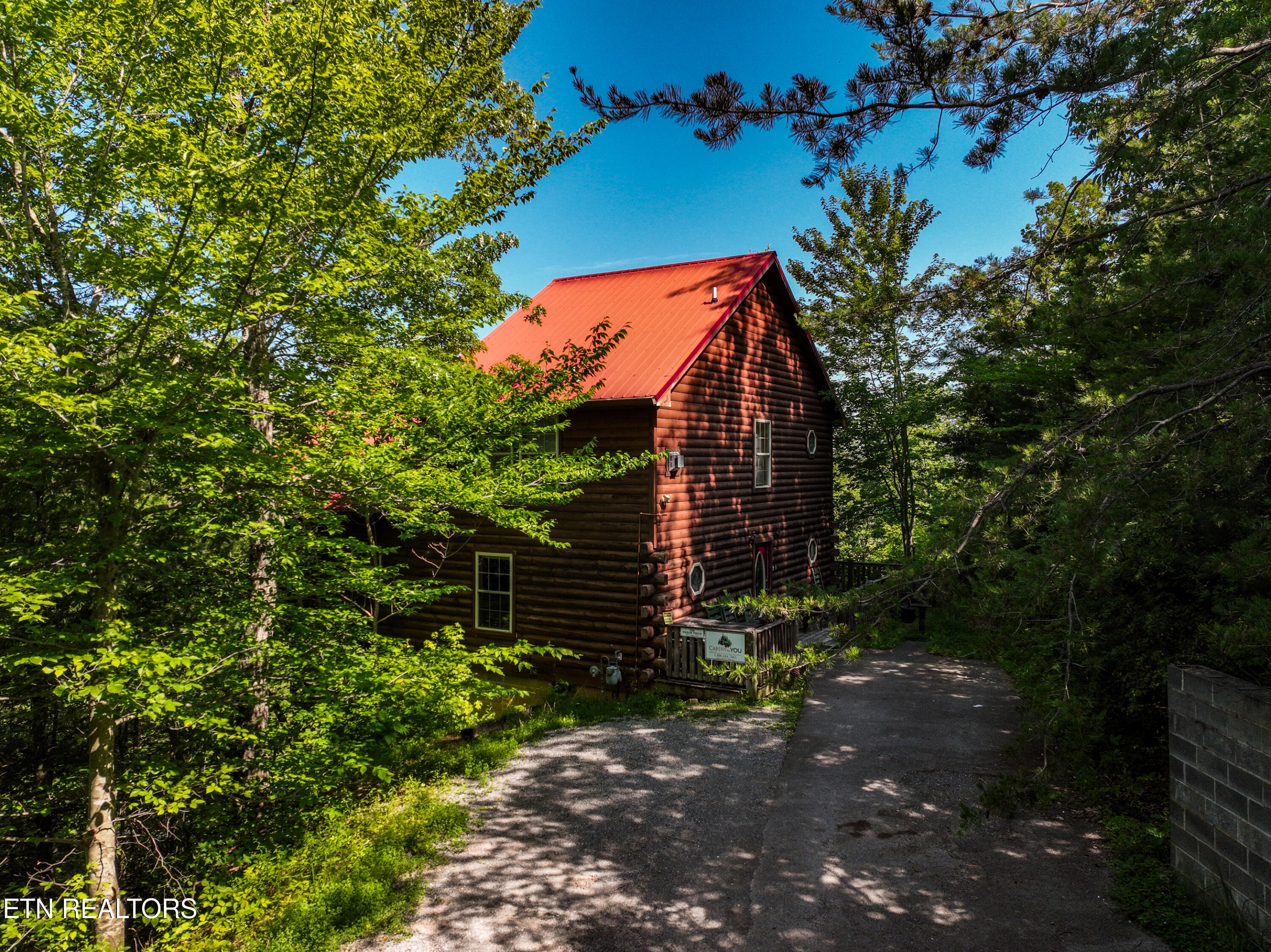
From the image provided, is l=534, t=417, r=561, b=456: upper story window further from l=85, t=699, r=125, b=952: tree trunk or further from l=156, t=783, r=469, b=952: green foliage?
l=85, t=699, r=125, b=952: tree trunk

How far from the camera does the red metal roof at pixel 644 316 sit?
13.1m

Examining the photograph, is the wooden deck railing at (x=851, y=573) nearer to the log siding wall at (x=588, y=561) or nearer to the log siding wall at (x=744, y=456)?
the log siding wall at (x=744, y=456)

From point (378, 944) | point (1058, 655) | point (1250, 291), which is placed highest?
point (1250, 291)

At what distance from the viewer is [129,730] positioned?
10.6 metres

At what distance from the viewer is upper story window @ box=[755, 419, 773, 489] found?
16.8m

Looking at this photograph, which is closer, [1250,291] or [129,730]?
[1250,291]

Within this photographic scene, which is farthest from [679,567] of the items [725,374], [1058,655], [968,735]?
[1058,655]

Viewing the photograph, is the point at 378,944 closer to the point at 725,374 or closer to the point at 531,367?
the point at 531,367

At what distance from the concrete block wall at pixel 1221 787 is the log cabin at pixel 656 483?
317 inches

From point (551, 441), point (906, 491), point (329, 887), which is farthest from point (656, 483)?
point (906, 491)

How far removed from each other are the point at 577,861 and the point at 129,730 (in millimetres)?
8450

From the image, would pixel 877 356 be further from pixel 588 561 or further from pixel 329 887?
pixel 329 887

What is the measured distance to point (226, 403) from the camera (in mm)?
5809

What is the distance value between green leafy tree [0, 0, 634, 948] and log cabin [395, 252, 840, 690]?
380 centimetres
